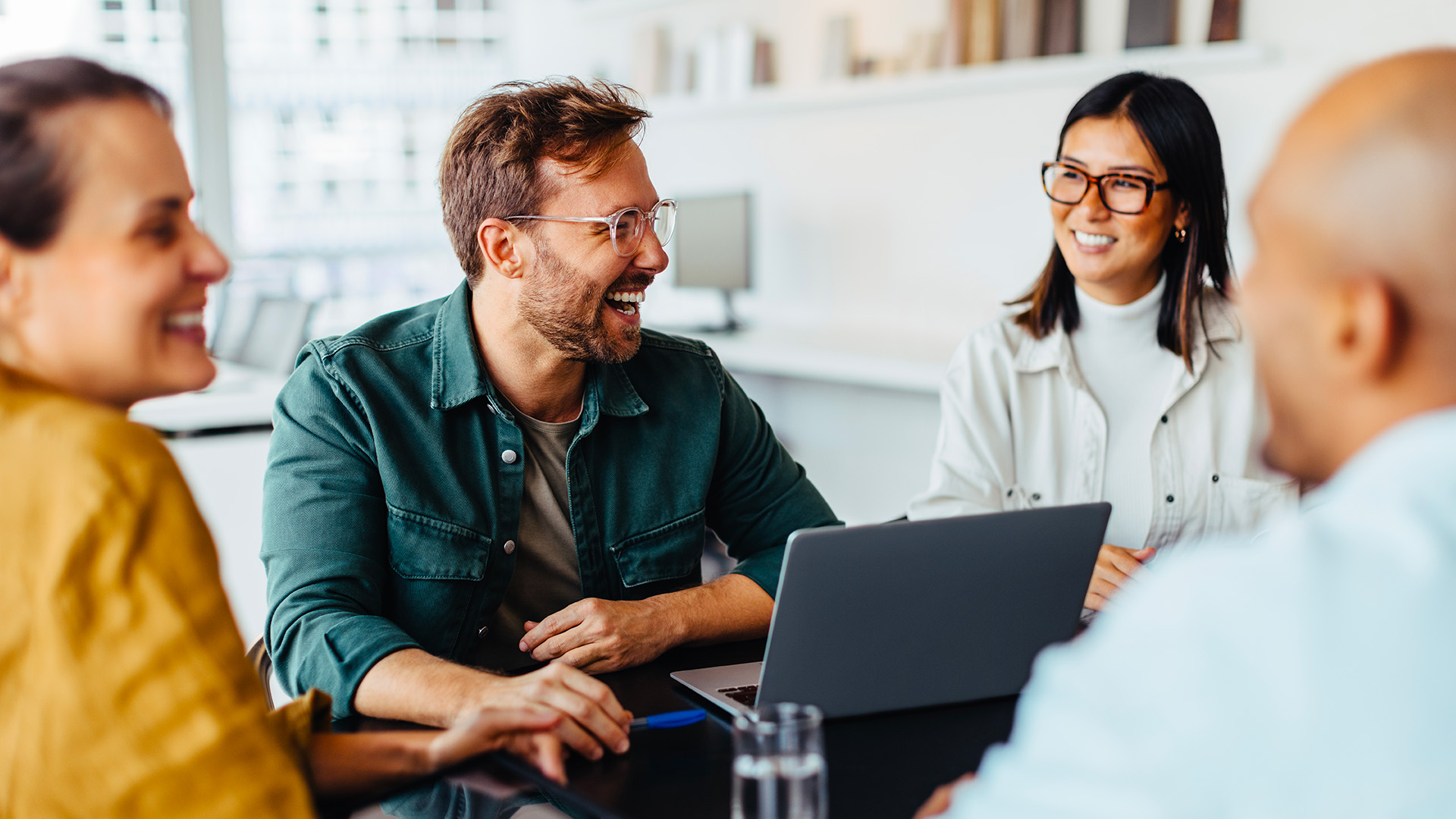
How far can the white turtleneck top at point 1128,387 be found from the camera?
78.9 inches

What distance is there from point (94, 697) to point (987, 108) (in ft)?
11.9

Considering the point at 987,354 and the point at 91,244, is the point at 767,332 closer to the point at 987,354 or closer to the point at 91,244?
the point at 987,354

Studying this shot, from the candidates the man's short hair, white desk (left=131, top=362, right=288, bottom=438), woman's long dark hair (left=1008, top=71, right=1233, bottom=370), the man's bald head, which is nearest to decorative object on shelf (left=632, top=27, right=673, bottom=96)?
white desk (left=131, top=362, right=288, bottom=438)

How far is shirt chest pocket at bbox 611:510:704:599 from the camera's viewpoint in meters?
1.66

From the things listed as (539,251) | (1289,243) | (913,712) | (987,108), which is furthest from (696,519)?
(987,108)

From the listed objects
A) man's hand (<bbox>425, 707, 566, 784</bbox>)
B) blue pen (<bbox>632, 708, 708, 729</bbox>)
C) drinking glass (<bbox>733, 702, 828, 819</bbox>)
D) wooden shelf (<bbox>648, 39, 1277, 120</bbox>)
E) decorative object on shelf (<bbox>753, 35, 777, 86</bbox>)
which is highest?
decorative object on shelf (<bbox>753, 35, 777, 86</bbox>)

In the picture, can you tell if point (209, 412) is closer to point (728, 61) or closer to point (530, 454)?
point (530, 454)

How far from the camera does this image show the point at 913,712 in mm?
1241

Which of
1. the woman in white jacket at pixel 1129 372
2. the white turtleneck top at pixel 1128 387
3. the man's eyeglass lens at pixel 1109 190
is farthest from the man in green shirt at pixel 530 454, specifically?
the man's eyeglass lens at pixel 1109 190

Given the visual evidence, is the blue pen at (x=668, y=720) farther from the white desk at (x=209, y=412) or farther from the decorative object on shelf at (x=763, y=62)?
the decorative object on shelf at (x=763, y=62)

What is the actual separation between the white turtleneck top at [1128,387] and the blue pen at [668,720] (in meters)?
1.01

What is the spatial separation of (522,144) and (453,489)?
0.49 m

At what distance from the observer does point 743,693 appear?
1303 millimetres

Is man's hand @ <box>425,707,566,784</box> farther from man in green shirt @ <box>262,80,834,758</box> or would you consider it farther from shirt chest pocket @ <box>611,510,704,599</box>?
shirt chest pocket @ <box>611,510,704,599</box>
